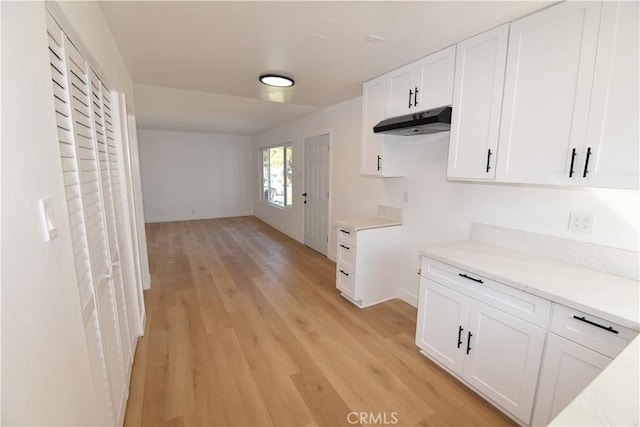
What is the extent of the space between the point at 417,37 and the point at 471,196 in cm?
132

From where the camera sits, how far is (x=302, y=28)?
1855 millimetres

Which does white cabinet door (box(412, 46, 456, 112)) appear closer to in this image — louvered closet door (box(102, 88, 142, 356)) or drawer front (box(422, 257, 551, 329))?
drawer front (box(422, 257, 551, 329))

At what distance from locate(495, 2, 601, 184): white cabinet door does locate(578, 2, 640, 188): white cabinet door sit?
0.04 meters

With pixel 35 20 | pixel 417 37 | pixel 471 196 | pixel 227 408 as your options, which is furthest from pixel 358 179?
pixel 35 20

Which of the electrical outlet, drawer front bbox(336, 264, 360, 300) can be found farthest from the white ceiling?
drawer front bbox(336, 264, 360, 300)

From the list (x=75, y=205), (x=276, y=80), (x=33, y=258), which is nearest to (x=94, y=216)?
(x=75, y=205)

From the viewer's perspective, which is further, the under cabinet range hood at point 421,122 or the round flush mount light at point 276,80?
the round flush mount light at point 276,80

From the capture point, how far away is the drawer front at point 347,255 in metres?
3.00

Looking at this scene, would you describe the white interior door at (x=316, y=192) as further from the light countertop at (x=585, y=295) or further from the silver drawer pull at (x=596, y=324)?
the silver drawer pull at (x=596, y=324)

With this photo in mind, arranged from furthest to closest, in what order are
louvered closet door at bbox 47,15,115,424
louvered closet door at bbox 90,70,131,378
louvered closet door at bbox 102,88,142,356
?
louvered closet door at bbox 102,88,142,356 < louvered closet door at bbox 90,70,131,378 < louvered closet door at bbox 47,15,115,424

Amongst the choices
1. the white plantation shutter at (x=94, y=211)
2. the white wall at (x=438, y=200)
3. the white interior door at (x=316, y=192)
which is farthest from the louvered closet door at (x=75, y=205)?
the white interior door at (x=316, y=192)

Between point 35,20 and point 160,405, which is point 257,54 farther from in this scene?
point 160,405

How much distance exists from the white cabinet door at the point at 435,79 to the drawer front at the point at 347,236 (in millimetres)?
1319

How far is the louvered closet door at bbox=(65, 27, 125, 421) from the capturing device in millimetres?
1242
